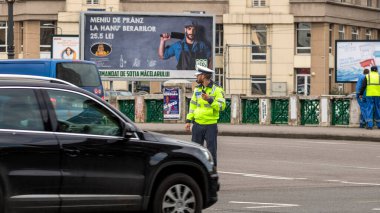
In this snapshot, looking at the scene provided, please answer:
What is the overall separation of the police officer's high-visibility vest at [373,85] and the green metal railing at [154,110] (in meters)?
8.55

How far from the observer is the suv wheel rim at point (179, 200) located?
11.1 meters

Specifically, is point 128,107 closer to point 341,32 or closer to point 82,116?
point 82,116

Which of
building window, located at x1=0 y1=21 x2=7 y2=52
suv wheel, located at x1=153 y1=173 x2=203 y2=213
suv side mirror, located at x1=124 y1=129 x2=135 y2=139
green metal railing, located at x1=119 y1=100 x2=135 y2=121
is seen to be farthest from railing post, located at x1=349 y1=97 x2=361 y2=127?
building window, located at x1=0 y1=21 x2=7 y2=52

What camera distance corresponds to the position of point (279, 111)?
34.3 m

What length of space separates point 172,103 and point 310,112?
16.3 ft

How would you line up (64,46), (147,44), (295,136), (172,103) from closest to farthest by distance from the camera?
(295,136)
(172,103)
(147,44)
(64,46)

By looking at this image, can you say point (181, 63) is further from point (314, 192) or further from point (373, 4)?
point (373, 4)

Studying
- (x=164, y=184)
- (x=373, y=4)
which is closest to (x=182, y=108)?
(x=164, y=184)

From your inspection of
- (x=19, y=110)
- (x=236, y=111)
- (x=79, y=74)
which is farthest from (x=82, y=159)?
(x=236, y=111)

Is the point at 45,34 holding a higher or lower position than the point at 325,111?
higher

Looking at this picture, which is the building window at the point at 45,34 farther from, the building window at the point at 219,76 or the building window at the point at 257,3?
the building window at the point at 257,3

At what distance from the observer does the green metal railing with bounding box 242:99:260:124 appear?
3481 cm

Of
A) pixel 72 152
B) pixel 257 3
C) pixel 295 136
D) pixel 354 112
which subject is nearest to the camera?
pixel 72 152

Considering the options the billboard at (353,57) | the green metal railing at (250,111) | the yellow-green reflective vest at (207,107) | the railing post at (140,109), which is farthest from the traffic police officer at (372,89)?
the yellow-green reflective vest at (207,107)
